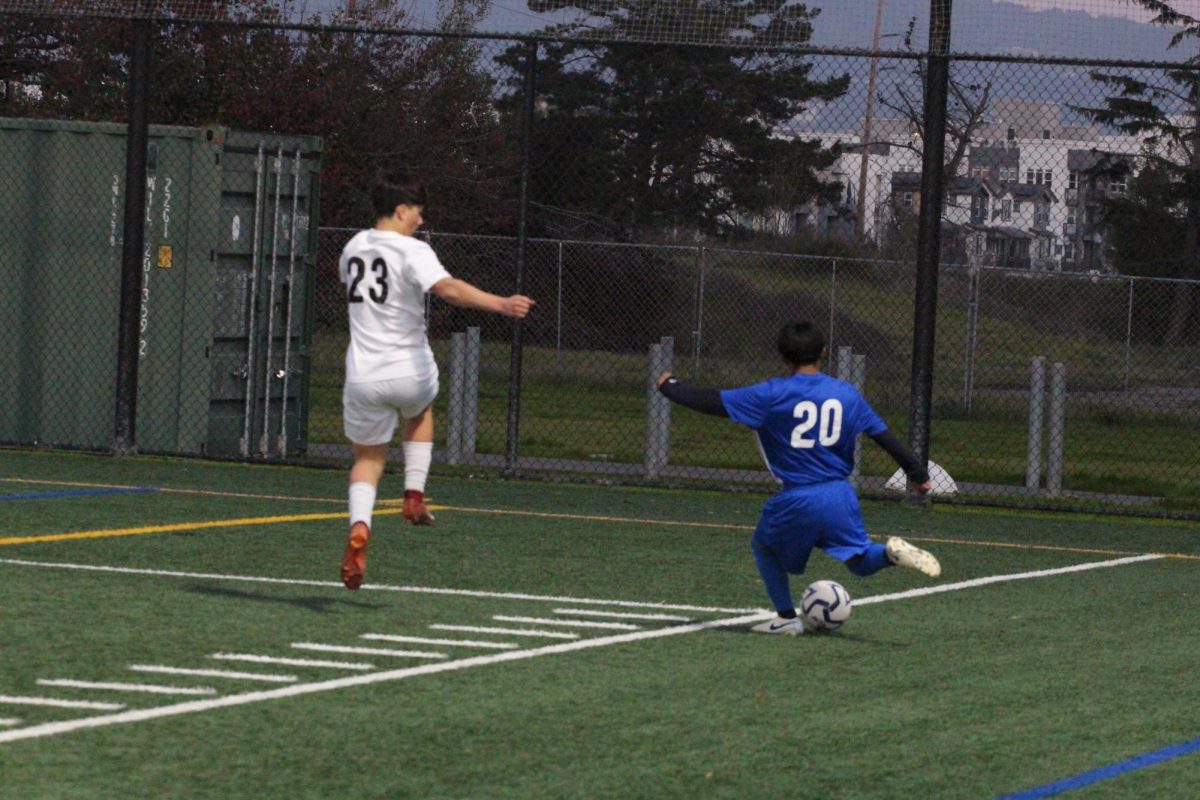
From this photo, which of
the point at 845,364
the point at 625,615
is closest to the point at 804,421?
the point at 625,615

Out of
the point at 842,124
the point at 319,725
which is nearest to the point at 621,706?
the point at 319,725

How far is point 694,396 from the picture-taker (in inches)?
334

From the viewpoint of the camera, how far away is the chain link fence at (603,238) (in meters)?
17.0

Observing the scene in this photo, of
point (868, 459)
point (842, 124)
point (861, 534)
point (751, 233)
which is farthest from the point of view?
point (751, 233)

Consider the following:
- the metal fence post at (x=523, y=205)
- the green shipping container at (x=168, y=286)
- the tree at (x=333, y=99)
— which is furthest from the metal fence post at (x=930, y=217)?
the tree at (x=333, y=99)

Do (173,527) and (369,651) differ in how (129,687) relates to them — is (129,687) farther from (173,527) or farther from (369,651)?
(173,527)

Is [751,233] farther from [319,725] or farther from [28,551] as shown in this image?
[319,725]

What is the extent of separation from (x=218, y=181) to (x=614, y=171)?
536 inches

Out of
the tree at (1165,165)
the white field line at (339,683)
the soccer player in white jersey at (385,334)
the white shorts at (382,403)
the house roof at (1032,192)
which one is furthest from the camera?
the house roof at (1032,192)

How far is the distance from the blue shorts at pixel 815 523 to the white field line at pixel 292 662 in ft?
6.19

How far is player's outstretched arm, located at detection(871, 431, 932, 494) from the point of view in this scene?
8.84 metres

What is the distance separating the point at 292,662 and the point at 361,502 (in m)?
1.69

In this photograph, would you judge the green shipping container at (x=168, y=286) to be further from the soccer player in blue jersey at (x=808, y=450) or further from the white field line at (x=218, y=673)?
the white field line at (x=218, y=673)

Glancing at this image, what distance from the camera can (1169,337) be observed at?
31.5 metres
